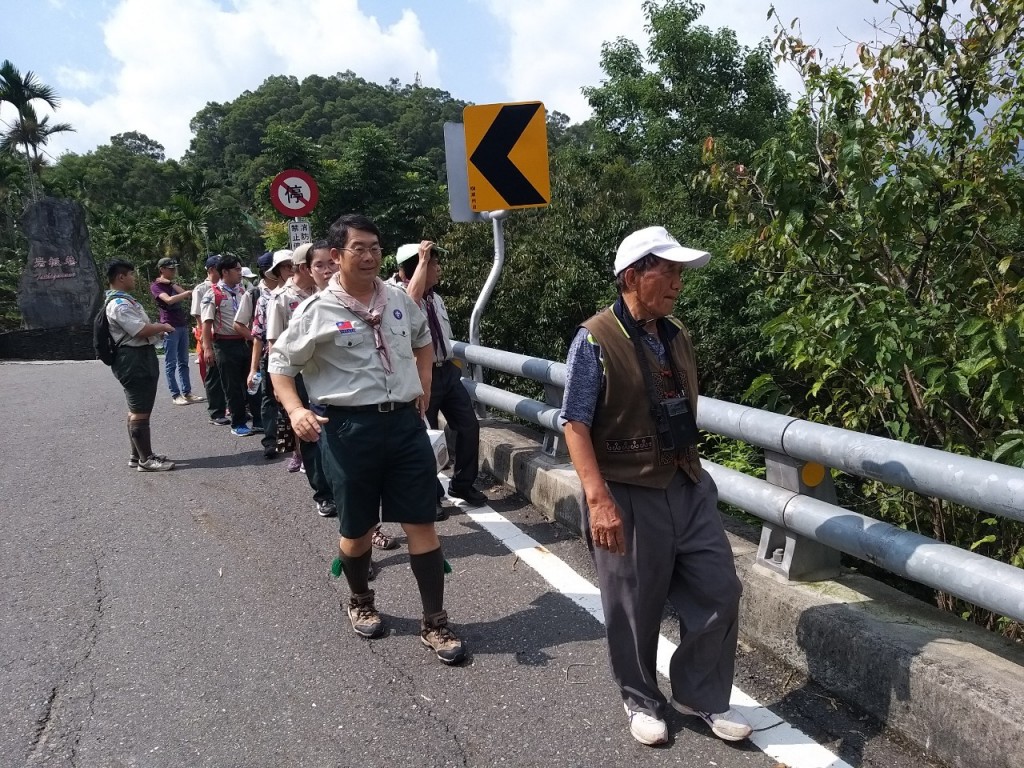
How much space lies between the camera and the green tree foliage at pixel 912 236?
395 cm

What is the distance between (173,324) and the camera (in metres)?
10.0

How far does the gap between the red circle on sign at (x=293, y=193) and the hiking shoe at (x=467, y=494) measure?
17.3 ft

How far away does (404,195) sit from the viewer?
71.1 ft

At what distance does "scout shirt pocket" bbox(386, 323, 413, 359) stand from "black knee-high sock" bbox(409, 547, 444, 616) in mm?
856

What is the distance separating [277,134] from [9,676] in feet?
70.3

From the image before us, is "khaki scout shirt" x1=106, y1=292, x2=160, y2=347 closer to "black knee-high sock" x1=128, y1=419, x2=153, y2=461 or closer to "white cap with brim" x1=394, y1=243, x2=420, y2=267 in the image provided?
"black knee-high sock" x1=128, y1=419, x2=153, y2=461

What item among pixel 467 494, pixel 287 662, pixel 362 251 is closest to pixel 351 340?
pixel 362 251

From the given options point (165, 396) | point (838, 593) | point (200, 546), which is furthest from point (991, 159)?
point (165, 396)

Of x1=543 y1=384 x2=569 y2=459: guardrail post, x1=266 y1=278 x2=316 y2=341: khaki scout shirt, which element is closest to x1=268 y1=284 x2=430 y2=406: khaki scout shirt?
x1=266 y1=278 x2=316 y2=341: khaki scout shirt

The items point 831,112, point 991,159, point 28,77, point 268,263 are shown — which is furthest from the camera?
point 28,77

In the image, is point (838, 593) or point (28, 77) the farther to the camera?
point (28, 77)

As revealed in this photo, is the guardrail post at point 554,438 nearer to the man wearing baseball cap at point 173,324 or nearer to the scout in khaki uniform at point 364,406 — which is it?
the scout in khaki uniform at point 364,406

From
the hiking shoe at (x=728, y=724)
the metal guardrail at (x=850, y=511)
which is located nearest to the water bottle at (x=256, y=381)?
the metal guardrail at (x=850, y=511)

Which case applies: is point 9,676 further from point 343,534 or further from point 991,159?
point 991,159
